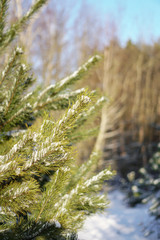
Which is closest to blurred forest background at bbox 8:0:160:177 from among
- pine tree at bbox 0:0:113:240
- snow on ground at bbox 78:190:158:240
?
snow on ground at bbox 78:190:158:240

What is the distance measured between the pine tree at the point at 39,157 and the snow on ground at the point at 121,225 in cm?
263

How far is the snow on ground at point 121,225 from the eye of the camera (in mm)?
4551

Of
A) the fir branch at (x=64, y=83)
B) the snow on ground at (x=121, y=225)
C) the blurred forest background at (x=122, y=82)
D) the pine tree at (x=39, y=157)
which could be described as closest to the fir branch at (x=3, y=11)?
the pine tree at (x=39, y=157)

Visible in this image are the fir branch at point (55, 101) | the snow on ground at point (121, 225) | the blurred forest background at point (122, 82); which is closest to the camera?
the fir branch at point (55, 101)

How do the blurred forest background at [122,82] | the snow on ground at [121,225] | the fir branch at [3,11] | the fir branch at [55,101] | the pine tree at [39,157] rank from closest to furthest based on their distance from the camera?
1. the pine tree at [39,157]
2. the fir branch at [3,11]
3. the fir branch at [55,101]
4. the snow on ground at [121,225]
5. the blurred forest background at [122,82]

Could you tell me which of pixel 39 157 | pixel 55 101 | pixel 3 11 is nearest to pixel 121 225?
pixel 55 101

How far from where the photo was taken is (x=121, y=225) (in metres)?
5.51

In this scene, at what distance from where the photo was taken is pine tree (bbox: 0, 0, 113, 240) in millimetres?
1065

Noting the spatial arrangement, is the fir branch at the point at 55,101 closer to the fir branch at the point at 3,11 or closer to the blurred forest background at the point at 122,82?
the fir branch at the point at 3,11

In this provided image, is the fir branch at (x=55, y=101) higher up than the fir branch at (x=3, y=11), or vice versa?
the fir branch at (x=3, y=11)

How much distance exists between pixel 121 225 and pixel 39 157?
5318 mm

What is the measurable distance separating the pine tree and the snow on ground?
2.63 meters

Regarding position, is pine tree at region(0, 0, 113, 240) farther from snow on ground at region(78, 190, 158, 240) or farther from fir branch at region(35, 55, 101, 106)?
snow on ground at region(78, 190, 158, 240)

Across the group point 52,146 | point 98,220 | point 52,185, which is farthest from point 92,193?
point 98,220
